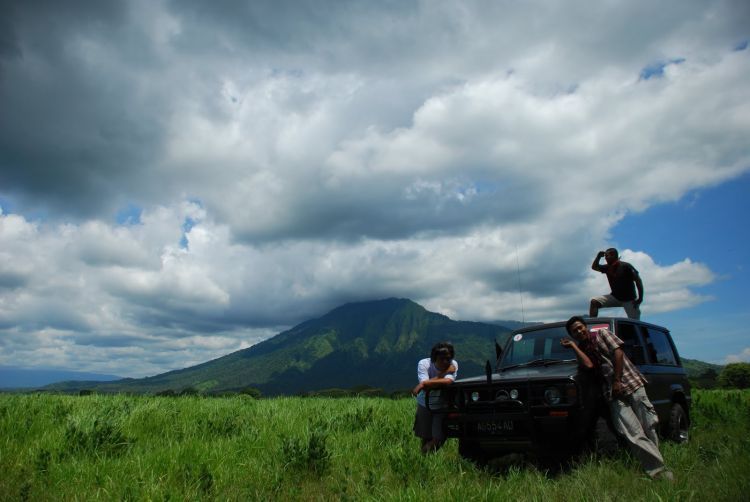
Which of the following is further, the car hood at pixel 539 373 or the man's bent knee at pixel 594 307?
the man's bent knee at pixel 594 307

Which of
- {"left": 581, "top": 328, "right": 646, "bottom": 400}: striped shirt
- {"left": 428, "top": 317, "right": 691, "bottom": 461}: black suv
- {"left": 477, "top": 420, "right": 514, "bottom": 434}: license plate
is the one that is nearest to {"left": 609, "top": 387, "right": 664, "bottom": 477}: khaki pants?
{"left": 581, "top": 328, "right": 646, "bottom": 400}: striped shirt

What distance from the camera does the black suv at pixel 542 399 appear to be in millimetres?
A: 5578

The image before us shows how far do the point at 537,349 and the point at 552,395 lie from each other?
1.62 m

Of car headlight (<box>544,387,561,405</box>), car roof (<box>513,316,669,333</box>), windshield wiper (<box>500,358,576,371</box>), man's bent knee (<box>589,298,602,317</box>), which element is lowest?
car headlight (<box>544,387,561,405</box>)

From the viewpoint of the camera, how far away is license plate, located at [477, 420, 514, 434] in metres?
5.79

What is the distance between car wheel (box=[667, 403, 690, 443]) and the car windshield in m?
2.39

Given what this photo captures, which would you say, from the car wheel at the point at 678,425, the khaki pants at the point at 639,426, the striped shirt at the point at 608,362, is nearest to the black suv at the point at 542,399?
the car wheel at the point at 678,425

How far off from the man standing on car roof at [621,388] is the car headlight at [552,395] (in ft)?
1.71

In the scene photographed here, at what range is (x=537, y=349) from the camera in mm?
7230

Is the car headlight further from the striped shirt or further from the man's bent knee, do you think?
the man's bent knee

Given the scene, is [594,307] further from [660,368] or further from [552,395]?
[552,395]

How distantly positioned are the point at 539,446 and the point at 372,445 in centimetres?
264

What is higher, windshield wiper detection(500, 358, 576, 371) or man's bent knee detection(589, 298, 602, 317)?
man's bent knee detection(589, 298, 602, 317)

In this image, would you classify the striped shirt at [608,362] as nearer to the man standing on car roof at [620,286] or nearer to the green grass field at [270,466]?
the green grass field at [270,466]
